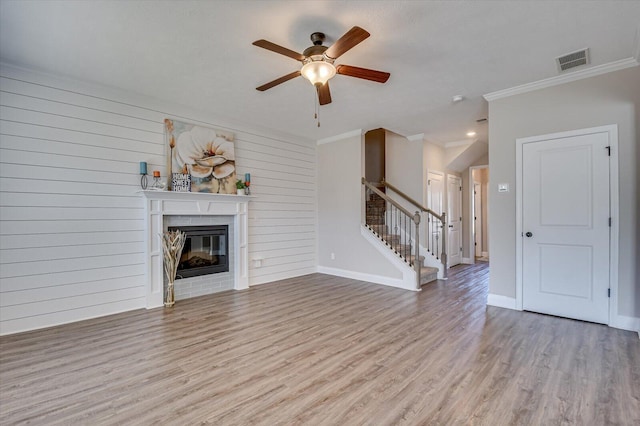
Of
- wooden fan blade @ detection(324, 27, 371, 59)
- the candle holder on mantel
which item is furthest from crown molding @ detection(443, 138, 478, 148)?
the candle holder on mantel

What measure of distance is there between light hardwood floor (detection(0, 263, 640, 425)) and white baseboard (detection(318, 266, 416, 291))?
3.82 feet

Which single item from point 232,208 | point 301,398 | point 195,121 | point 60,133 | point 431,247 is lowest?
point 301,398

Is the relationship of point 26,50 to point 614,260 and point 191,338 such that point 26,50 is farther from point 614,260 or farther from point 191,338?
point 614,260

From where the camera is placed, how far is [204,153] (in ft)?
15.3

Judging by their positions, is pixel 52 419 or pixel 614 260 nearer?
pixel 52 419

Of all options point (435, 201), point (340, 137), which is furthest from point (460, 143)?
point (340, 137)

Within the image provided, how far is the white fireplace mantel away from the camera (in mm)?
4027

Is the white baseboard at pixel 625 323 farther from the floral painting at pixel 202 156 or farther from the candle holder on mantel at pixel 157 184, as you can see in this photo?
the candle holder on mantel at pixel 157 184

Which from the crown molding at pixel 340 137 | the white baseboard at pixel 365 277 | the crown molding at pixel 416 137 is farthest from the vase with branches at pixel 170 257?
the crown molding at pixel 416 137

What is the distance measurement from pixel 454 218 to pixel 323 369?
5858 millimetres

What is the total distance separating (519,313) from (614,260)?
1.11 metres

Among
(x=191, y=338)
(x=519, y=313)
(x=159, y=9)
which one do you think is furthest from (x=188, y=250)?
(x=519, y=313)

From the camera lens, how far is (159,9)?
2.37 meters

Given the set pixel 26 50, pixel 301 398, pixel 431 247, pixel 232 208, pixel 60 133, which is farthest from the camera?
pixel 431 247
